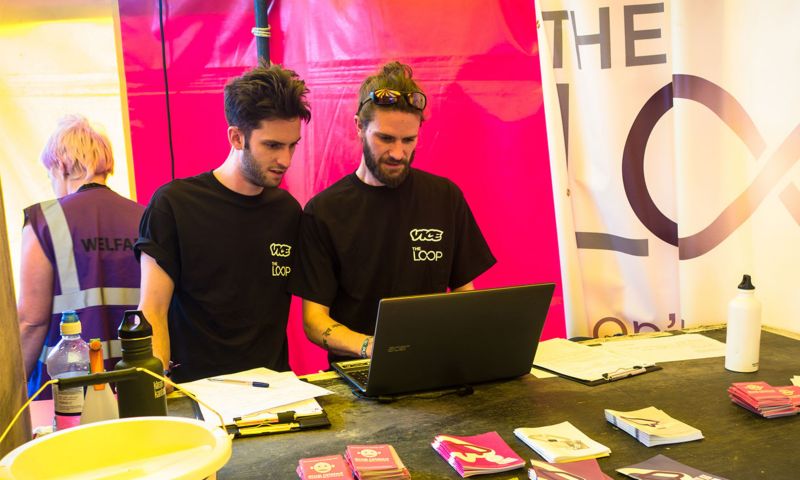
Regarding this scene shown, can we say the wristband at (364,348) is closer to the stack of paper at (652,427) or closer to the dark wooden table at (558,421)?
the dark wooden table at (558,421)

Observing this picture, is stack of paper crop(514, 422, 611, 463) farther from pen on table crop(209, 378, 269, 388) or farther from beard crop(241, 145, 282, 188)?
beard crop(241, 145, 282, 188)

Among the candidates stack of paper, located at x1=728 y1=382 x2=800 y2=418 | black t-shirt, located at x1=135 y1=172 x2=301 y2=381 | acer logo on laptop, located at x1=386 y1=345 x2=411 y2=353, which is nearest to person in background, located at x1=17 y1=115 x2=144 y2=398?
black t-shirt, located at x1=135 y1=172 x2=301 y2=381

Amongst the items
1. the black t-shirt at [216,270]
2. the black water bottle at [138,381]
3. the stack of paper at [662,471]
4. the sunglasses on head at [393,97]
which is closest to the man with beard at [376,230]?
the sunglasses on head at [393,97]

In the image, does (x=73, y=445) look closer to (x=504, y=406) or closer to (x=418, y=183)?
(x=504, y=406)

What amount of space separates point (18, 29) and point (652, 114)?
2.24 meters

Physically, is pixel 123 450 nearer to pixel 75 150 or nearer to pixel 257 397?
pixel 257 397

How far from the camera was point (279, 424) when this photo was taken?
147 centimetres

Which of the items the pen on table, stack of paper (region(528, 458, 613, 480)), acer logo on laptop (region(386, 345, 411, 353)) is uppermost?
acer logo on laptop (region(386, 345, 411, 353))

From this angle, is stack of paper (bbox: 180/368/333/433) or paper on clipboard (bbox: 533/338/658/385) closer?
stack of paper (bbox: 180/368/333/433)

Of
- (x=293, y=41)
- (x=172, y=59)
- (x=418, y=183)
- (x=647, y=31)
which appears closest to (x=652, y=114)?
(x=647, y=31)

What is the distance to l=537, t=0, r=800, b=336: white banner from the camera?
2.28 m

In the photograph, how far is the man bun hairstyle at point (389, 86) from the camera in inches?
88.9

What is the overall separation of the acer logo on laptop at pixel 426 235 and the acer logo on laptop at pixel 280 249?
40 centimetres

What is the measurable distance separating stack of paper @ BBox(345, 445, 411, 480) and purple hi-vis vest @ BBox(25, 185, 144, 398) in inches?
56.0
